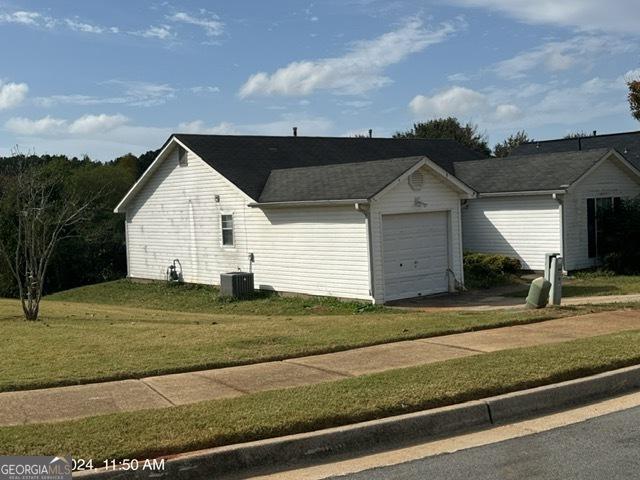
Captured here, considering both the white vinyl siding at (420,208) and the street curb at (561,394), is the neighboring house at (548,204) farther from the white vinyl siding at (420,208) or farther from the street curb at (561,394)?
the street curb at (561,394)

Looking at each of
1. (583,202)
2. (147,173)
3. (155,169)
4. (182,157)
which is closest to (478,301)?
(583,202)

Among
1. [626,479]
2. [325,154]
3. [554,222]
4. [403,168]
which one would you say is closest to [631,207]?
[554,222]

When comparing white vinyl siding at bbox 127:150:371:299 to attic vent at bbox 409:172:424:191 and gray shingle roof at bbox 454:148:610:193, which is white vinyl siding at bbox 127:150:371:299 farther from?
gray shingle roof at bbox 454:148:610:193

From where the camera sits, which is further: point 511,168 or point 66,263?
point 66,263

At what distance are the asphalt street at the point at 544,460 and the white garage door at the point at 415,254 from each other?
11.8 meters

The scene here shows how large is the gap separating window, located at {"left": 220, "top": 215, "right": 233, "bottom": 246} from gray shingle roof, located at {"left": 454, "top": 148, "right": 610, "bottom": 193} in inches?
333

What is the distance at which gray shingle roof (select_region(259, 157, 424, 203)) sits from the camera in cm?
1809

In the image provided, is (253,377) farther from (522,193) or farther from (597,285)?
(522,193)

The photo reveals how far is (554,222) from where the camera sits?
72.1 feet

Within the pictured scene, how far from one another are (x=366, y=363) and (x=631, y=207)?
17.0 m

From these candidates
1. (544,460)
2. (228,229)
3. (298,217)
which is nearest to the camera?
(544,460)

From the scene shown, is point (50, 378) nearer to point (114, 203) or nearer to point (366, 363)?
point (366, 363)

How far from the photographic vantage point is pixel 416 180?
61.5ft

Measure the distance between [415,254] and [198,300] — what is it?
285 inches
